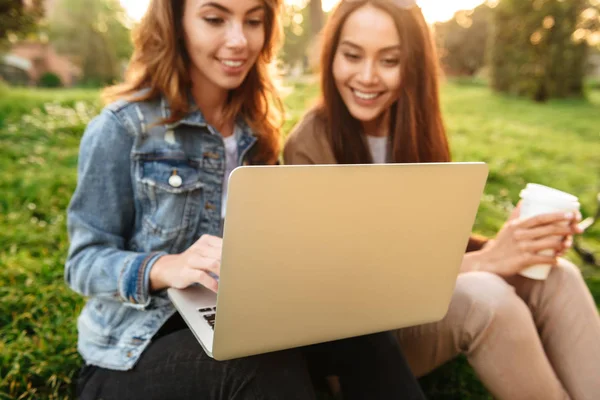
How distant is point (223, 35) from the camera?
1.36 meters

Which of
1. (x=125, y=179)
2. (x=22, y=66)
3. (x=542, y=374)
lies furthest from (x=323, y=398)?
(x=22, y=66)

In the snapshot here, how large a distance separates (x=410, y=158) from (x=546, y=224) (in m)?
0.51

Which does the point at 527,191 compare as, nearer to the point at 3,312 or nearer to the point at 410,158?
the point at 410,158

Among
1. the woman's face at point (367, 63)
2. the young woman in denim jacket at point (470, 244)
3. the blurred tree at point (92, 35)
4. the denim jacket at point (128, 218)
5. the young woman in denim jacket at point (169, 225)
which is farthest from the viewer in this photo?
the blurred tree at point (92, 35)

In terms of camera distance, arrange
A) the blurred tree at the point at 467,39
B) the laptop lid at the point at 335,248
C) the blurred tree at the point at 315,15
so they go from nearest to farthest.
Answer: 1. the laptop lid at the point at 335,248
2. the blurred tree at the point at 315,15
3. the blurred tree at the point at 467,39

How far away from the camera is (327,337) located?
101 cm

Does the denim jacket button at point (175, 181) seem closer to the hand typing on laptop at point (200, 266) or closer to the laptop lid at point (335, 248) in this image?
the hand typing on laptop at point (200, 266)

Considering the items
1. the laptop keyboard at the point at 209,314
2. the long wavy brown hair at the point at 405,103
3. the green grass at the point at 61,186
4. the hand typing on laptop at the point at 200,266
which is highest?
the long wavy brown hair at the point at 405,103

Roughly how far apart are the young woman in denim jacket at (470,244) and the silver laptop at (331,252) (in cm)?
30

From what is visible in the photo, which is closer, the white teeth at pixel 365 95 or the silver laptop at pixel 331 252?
the silver laptop at pixel 331 252

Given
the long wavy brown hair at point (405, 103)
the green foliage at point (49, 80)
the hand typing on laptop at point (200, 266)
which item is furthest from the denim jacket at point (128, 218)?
the green foliage at point (49, 80)

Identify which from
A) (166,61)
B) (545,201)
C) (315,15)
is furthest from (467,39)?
(166,61)

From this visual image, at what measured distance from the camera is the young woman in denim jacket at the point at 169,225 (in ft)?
3.60

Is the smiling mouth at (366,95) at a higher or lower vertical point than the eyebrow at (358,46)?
lower
